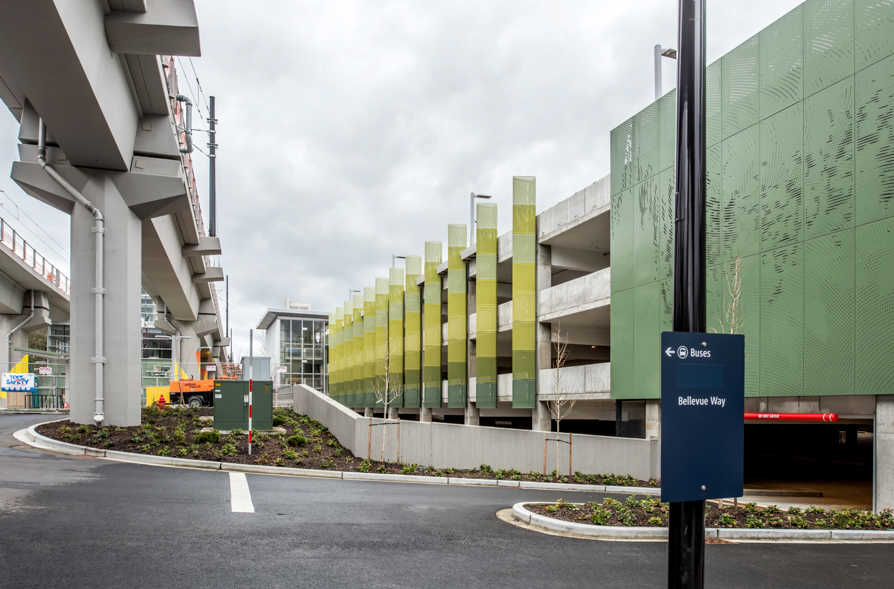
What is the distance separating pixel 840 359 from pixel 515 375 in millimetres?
14810

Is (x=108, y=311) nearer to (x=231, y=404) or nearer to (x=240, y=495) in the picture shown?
(x=231, y=404)

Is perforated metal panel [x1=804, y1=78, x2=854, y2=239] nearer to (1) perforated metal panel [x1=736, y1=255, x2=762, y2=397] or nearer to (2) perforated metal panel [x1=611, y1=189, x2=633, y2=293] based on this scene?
(1) perforated metal panel [x1=736, y1=255, x2=762, y2=397]

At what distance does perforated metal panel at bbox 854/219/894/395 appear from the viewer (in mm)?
14562

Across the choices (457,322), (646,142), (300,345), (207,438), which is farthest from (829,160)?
(300,345)

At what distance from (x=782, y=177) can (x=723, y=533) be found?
1050cm

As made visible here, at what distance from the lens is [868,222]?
15023 millimetres

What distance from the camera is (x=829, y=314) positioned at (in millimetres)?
15844

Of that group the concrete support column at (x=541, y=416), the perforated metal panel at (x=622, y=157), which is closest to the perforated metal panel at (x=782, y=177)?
the perforated metal panel at (x=622, y=157)

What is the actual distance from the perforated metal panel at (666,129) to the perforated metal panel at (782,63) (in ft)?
11.2

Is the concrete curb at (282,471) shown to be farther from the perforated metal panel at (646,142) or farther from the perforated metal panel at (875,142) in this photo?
the perforated metal panel at (646,142)

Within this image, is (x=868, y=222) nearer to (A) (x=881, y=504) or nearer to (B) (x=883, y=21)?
(B) (x=883, y=21)

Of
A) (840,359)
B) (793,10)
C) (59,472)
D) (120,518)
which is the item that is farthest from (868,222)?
(59,472)

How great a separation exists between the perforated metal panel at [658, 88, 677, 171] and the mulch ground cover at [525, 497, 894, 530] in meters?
12.2

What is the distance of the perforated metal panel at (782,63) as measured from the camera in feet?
55.6
